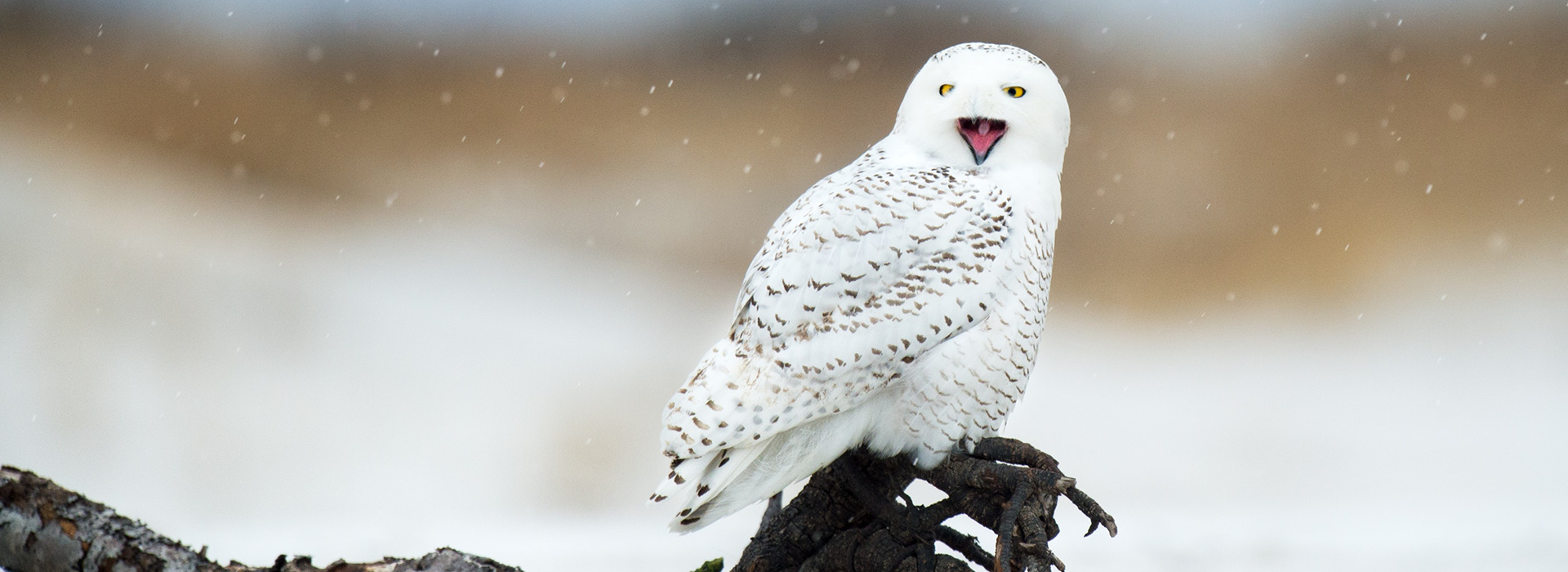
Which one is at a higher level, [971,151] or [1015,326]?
[971,151]

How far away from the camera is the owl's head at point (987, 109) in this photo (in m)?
1.07

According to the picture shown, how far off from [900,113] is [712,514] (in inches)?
17.0

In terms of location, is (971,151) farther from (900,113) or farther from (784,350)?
(784,350)

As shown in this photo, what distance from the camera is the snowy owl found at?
100 centimetres

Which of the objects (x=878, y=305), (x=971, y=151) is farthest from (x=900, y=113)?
(x=878, y=305)

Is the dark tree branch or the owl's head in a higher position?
the owl's head

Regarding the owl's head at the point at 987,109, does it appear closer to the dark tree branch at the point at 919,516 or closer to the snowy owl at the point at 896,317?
the snowy owl at the point at 896,317

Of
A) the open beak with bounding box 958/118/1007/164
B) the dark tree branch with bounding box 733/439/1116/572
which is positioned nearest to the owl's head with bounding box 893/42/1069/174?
the open beak with bounding box 958/118/1007/164

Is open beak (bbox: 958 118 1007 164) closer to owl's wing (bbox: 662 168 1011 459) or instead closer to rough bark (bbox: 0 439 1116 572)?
owl's wing (bbox: 662 168 1011 459)

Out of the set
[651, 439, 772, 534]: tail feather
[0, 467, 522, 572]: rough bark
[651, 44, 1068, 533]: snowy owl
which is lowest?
[0, 467, 522, 572]: rough bark

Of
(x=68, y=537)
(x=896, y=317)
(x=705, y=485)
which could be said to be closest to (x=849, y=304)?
(x=896, y=317)

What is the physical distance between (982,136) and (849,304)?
214 mm

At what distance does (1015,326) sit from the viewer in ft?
3.37

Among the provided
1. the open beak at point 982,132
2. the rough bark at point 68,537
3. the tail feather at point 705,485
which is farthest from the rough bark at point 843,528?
the open beak at point 982,132
